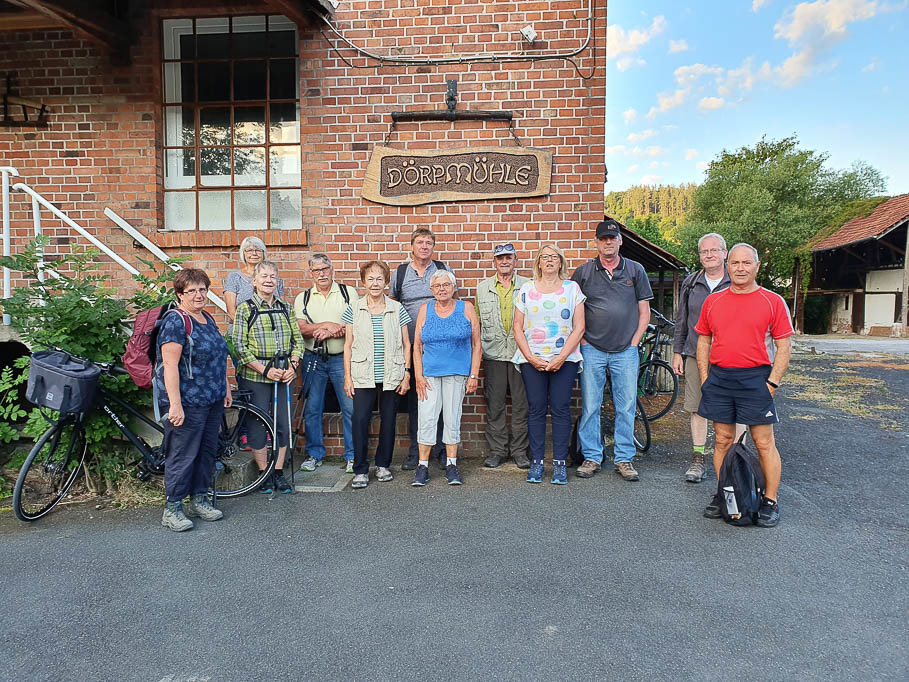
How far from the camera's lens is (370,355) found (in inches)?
191

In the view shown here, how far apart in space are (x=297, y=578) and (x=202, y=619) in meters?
0.54

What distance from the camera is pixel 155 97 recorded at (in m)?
6.00

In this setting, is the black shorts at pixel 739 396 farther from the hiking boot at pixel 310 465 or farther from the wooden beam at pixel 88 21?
the wooden beam at pixel 88 21

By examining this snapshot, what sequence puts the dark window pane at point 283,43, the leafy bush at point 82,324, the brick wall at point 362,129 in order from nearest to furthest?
the leafy bush at point 82,324, the brick wall at point 362,129, the dark window pane at point 283,43

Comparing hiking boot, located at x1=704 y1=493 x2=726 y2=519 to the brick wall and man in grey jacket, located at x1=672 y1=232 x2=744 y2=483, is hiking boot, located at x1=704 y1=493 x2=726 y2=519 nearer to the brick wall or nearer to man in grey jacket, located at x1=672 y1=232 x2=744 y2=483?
man in grey jacket, located at x1=672 y1=232 x2=744 y2=483

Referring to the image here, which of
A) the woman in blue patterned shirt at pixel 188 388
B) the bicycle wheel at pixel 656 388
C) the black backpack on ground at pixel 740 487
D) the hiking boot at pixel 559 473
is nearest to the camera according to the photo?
the woman in blue patterned shirt at pixel 188 388

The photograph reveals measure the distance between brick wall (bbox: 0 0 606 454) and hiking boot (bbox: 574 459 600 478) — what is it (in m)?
1.04

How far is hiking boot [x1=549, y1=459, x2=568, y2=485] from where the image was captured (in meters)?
4.94

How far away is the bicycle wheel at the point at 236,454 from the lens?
4.69 metres

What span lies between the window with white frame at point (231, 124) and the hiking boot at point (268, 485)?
2.58 m

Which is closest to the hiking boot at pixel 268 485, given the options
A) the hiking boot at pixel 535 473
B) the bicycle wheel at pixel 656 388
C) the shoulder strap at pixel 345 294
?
the shoulder strap at pixel 345 294

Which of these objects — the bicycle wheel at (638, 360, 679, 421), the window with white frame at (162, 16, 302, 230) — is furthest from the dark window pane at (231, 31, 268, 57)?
the bicycle wheel at (638, 360, 679, 421)

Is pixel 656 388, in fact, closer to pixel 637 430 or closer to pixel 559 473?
pixel 637 430

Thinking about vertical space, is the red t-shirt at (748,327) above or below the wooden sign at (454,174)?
below
